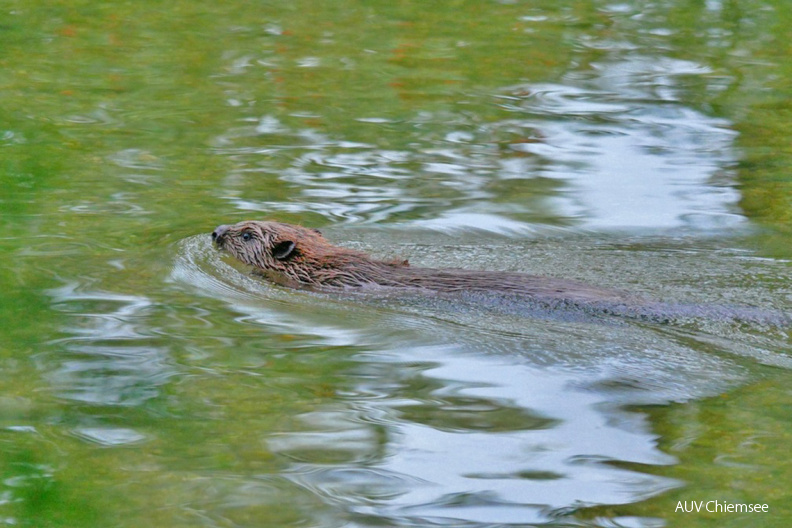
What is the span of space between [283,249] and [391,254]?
776mm

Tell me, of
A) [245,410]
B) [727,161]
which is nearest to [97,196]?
[245,410]

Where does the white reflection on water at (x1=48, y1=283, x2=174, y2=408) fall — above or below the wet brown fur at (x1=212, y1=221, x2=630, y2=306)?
below

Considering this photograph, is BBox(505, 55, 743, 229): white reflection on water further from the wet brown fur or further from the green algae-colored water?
the wet brown fur

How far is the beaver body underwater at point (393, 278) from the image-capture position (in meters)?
5.51

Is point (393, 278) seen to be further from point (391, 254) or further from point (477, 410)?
point (477, 410)

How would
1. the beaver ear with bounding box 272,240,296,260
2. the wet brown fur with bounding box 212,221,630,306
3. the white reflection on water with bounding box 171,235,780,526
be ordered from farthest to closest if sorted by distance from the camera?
the beaver ear with bounding box 272,240,296,260 < the wet brown fur with bounding box 212,221,630,306 < the white reflection on water with bounding box 171,235,780,526

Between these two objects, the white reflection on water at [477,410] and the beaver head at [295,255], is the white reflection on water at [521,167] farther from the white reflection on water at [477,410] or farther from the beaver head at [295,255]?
the white reflection on water at [477,410]

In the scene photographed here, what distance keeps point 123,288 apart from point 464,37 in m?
6.55

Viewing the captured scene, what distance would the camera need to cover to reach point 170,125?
923cm

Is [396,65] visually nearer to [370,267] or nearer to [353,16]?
[353,16]

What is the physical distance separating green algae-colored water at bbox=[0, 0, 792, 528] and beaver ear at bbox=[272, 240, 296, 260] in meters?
0.20

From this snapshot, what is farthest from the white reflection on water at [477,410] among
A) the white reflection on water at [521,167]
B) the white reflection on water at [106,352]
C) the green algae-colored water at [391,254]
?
the white reflection on water at [521,167]

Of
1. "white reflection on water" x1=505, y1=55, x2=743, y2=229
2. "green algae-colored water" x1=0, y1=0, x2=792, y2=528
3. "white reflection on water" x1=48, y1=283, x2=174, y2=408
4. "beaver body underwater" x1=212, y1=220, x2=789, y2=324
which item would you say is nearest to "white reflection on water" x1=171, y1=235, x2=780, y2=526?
"green algae-colored water" x1=0, y1=0, x2=792, y2=528

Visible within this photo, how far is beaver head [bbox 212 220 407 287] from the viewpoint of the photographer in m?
6.25
